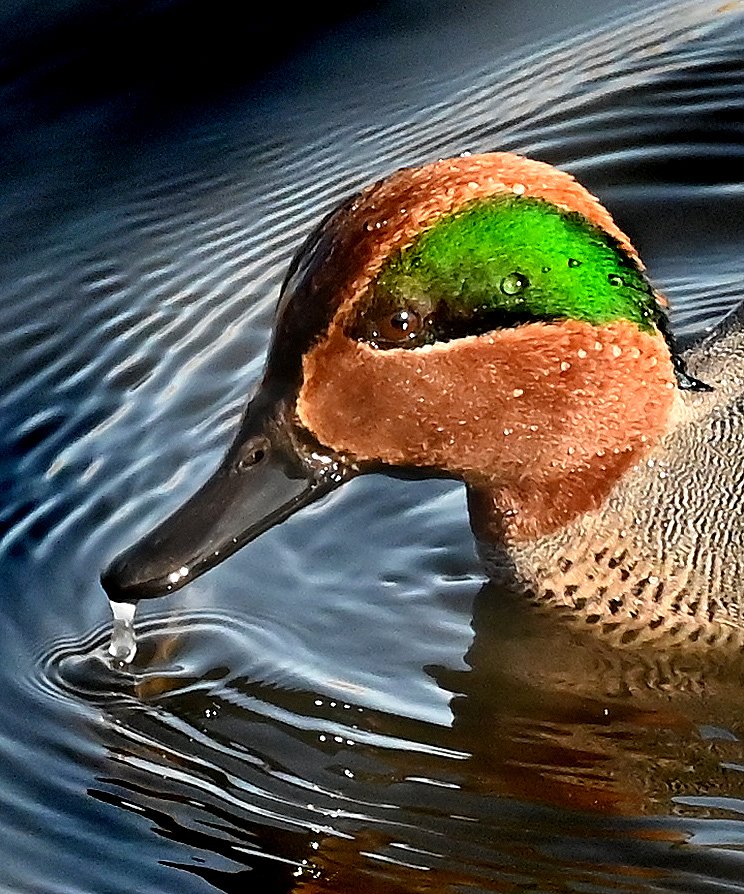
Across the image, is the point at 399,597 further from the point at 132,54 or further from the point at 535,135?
the point at 132,54

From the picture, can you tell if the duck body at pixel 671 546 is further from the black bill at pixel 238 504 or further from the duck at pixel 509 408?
the black bill at pixel 238 504

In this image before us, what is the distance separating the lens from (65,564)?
4.42 meters

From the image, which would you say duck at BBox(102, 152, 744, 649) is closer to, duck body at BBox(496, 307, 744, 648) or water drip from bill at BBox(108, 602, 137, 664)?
duck body at BBox(496, 307, 744, 648)

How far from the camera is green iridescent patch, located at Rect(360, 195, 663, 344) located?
11.6 feet

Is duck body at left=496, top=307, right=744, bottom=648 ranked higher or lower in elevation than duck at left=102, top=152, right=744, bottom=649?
lower

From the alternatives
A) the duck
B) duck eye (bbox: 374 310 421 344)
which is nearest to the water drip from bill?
the duck

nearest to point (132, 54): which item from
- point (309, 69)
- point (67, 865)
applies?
point (309, 69)

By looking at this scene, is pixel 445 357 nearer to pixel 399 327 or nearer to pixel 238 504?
pixel 399 327

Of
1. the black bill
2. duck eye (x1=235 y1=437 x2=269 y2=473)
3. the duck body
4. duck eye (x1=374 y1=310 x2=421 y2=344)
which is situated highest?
duck eye (x1=374 y1=310 x2=421 y2=344)

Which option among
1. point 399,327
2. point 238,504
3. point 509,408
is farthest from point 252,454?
point 509,408

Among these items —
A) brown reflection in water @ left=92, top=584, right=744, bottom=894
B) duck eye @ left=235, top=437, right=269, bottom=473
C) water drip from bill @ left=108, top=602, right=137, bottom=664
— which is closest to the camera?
brown reflection in water @ left=92, top=584, right=744, bottom=894

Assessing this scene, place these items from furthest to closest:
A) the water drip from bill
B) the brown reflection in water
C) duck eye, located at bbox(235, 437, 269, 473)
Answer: the water drip from bill, duck eye, located at bbox(235, 437, 269, 473), the brown reflection in water

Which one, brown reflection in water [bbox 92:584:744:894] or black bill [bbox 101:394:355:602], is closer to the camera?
brown reflection in water [bbox 92:584:744:894]

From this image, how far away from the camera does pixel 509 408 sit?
385cm
